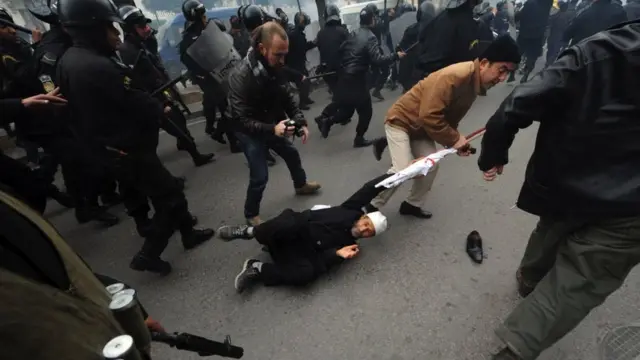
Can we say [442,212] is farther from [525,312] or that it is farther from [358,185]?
[525,312]

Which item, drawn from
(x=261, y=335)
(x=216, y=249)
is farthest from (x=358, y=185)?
(x=261, y=335)

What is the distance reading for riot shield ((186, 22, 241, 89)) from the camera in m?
3.61

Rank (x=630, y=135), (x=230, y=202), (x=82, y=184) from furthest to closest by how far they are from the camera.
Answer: (x=230, y=202)
(x=82, y=184)
(x=630, y=135)

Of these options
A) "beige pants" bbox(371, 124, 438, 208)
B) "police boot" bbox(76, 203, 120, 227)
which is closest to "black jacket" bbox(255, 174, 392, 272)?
"beige pants" bbox(371, 124, 438, 208)

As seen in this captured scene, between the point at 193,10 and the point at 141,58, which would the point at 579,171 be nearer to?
the point at 141,58

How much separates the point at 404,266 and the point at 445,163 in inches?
72.1

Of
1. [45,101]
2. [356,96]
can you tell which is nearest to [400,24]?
[356,96]

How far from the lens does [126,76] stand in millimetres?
2082

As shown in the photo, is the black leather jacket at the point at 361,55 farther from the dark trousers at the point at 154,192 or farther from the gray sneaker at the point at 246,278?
the gray sneaker at the point at 246,278

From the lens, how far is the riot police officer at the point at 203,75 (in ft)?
13.1

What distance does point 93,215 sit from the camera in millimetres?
3414

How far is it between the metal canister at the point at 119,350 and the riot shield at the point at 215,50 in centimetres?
332

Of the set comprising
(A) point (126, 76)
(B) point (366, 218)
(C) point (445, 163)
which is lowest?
(C) point (445, 163)

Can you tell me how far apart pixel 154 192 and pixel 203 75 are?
2525mm
